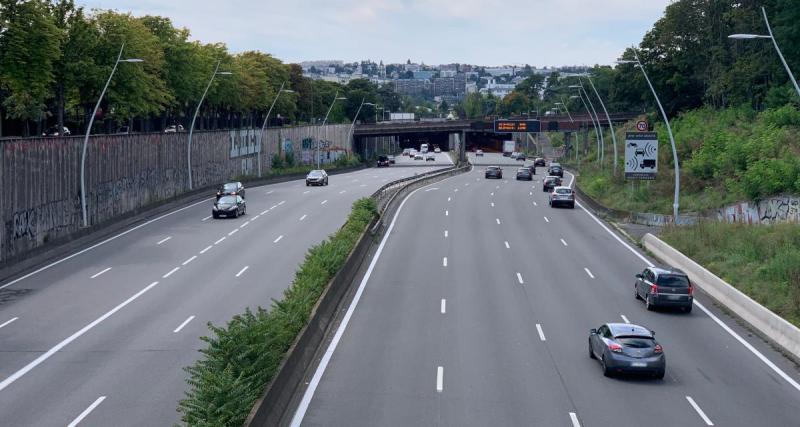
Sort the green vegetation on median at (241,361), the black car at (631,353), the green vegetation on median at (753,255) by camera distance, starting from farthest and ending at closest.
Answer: the green vegetation on median at (753,255)
the black car at (631,353)
the green vegetation on median at (241,361)

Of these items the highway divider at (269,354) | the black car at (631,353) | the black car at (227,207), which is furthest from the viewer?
the black car at (227,207)

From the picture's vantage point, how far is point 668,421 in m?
20.5

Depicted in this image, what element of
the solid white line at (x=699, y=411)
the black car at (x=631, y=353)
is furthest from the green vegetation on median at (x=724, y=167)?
the solid white line at (x=699, y=411)

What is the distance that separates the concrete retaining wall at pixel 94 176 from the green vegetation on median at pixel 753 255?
2991cm

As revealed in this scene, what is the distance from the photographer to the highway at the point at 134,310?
70.3 ft

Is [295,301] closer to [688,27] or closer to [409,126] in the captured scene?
[688,27]

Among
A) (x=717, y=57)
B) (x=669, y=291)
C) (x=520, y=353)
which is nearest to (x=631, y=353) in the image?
(x=520, y=353)

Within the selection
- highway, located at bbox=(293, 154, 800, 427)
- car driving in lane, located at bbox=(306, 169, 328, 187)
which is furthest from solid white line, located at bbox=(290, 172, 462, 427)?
car driving in lane, located at bbox=(306, 169, 328, 187)

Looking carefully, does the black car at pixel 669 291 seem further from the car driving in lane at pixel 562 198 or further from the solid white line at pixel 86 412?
the car driving in lane at pixel 562 198

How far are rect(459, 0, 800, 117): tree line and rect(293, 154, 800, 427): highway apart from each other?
125 feet

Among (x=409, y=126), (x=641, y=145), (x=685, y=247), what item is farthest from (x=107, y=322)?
(x=409, y=126)

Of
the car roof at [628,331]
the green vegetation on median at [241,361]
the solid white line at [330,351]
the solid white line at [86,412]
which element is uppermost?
the green vegetation on median at [241,361]

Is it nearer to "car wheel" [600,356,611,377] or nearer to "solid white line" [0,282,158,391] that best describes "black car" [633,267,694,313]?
"car wheel" [600,356,611,377]

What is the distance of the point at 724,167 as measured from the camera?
62.2 metres
